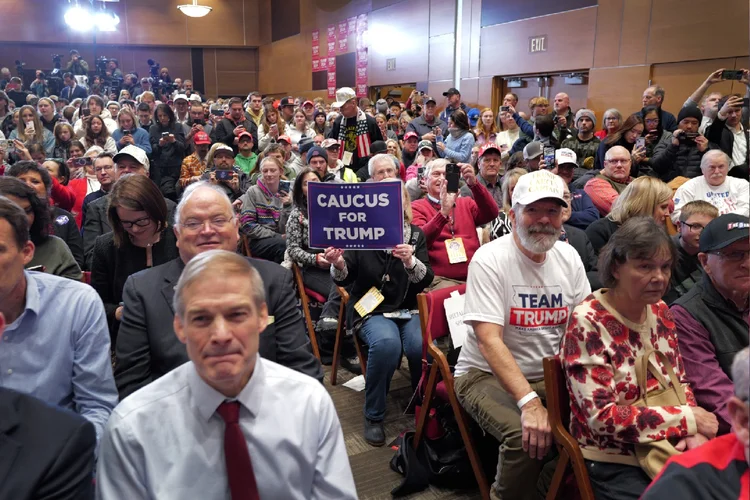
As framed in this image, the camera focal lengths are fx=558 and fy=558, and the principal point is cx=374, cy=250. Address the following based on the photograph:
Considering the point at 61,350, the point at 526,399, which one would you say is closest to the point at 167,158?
the point at 61,350

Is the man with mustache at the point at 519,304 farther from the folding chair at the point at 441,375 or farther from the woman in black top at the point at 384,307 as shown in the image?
the woman in black top at the point at 384,307

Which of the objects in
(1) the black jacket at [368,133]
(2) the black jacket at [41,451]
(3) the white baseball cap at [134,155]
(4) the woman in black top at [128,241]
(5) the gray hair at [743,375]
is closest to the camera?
(5) the gray hair at [743,375]

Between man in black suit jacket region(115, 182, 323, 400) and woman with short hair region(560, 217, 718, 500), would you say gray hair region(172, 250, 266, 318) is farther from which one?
woman with short hair region(560, 217, 718, 500)

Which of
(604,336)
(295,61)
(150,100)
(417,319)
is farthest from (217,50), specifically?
(604,336)

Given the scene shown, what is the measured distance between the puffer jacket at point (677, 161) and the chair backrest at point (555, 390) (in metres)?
4.15

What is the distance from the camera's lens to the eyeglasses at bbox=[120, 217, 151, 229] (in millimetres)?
2629

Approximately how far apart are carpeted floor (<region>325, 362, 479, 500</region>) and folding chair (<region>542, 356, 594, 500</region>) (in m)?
0.78

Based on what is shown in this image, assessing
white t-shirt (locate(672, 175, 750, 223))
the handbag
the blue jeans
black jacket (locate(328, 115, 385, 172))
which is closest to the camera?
the handbag

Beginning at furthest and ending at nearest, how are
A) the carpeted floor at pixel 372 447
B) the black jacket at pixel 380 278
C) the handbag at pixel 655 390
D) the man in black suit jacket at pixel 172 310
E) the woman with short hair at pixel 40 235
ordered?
the black jacket at pixel 380 278 → the carpeted floor at pixel 372 447 → the woman with short hair at pixel 40 235 → the man in black suit jacket at pixel 172 310 → the handbag at pixel 655 390

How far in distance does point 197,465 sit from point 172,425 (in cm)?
11

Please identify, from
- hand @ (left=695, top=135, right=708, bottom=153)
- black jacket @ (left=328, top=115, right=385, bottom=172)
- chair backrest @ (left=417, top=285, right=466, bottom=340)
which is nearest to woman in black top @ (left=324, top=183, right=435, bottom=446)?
chair backrest @ (left=417, top=285, right=466, bottom=340)

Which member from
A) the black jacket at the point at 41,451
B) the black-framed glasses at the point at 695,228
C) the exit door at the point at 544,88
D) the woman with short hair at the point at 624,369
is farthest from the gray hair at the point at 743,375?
the exit door at the point at 544,88

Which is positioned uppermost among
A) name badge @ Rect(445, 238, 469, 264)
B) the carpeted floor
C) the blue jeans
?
name badge @ Rect(445, 238, 469, 264)

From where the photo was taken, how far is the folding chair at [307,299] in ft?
12.8
